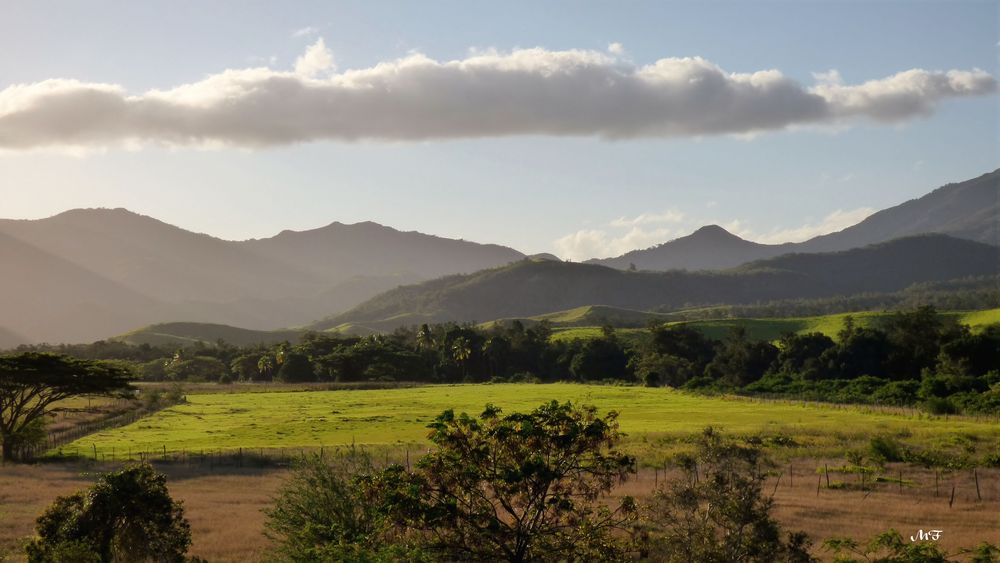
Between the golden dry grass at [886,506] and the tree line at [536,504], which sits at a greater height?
the tree line at [536,504]

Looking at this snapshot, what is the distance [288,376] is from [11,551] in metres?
116

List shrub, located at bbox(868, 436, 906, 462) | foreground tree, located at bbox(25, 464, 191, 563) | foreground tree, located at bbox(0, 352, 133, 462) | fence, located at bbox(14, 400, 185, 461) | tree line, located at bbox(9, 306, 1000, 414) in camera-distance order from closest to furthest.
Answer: foreground tree, located at bbox(25, 464, 191, 563), shrub, located at bbox(868, 436, 906, 462), foreground tree, located at bbox(0, 352, 133, 462), fence, located at bbox(14, 400, 185, 461), tree line, located at bbox(9, 306, 1000, 414)

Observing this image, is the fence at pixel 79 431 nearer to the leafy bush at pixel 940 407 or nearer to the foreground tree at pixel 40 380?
the foreground tree at pixel 40 380

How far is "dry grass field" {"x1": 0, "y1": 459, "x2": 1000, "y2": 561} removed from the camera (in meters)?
33.6

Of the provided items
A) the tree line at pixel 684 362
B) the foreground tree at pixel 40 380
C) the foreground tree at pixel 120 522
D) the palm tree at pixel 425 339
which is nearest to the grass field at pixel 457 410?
the foreground tree at pixel 40 380

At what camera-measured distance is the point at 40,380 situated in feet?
217

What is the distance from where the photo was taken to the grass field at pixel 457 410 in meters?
62.9

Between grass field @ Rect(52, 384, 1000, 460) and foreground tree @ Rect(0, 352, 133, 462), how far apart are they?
452 cm

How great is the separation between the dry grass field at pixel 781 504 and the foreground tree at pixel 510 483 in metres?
14.8

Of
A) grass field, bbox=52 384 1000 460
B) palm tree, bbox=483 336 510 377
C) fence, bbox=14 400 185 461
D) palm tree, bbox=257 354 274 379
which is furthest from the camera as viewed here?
palm tree, bbox=483 336 510 377

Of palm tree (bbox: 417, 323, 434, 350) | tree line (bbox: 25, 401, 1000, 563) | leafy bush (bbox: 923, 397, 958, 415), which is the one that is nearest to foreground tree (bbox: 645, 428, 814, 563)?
tree line (bbox: 25, 401, 1000, 563)

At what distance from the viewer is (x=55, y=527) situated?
26578 millimetres

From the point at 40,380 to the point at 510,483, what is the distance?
61.2 m

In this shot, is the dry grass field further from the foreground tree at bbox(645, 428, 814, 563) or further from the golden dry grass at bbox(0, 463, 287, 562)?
the foreground tree at bbox(645, 428, 814, 563)
